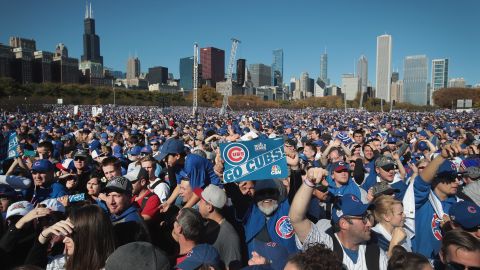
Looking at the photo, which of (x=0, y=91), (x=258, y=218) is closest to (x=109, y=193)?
(x=258, y=218)

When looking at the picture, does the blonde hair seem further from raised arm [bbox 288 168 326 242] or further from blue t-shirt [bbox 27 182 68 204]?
blue t-shirt [bbox 27 182 68 204]

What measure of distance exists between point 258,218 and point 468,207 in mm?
2000

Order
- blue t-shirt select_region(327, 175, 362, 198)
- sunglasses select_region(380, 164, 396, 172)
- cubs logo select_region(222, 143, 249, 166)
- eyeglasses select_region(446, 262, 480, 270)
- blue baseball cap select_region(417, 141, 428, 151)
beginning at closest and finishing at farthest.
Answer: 1. eyeglasses select_region(446, 262, 480, 270)
2. cubs logo select_region(222, 143, 249, 166)
3. blue t-shirt select_region(327, 175, 362, 198)
4. sunglasses select_region(380, 164, 396, 172)
5. blue baseball cap select_region(417, 141, 428, 151)

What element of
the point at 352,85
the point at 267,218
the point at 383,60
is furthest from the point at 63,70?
the point at 267,218

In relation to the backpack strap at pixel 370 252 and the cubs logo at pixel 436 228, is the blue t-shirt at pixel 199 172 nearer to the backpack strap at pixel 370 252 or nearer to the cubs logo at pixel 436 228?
the backpack strap at pixel 370 252

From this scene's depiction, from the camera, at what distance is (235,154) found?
14.2 ft

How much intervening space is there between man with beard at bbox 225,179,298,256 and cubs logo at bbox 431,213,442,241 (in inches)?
62.8

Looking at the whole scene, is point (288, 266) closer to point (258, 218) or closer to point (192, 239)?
point (192, 239)

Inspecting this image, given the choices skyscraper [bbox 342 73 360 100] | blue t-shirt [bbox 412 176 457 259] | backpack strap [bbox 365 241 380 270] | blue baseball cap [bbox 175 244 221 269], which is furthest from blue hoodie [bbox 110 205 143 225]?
skyscraper [bbox 342 73 360 100]

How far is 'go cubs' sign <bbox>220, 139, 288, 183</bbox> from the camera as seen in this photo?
4.15m

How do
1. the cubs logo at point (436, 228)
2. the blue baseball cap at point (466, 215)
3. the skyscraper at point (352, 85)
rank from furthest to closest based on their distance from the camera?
the skyscraper at point (352, 85) → the cubs logo at point (436, 228) → the blue baseball cap at point (466, 215)

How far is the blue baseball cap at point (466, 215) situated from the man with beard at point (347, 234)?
35.4 inches

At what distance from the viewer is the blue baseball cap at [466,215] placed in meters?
3.36

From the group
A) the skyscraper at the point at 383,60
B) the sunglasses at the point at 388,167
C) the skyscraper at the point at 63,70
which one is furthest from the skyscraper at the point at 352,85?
the sunglasses at the point at 388,167
